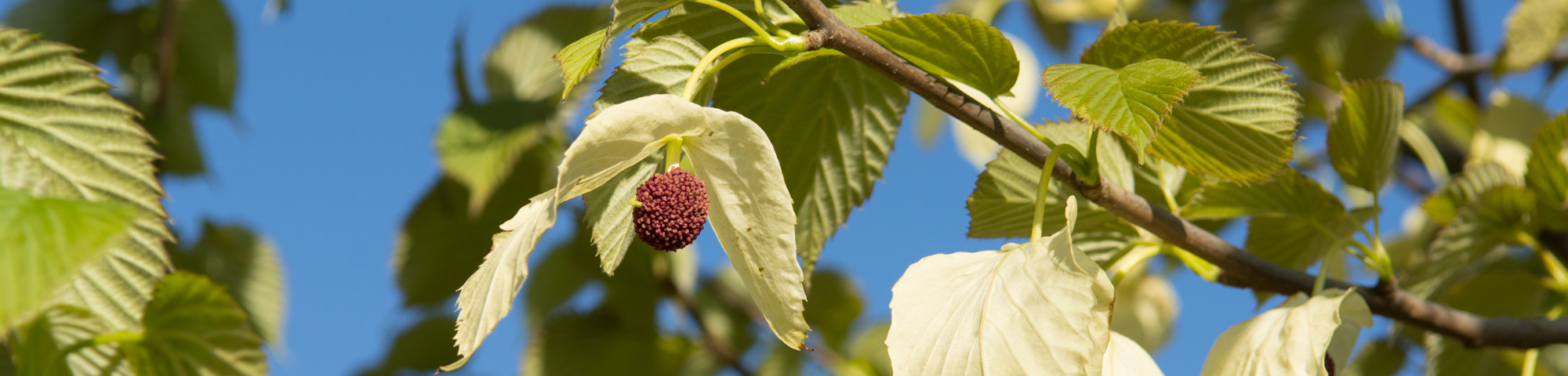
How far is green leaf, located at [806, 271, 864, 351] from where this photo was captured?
5.08ft

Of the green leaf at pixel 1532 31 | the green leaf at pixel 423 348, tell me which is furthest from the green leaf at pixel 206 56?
the green leaf at pixel 1532 31

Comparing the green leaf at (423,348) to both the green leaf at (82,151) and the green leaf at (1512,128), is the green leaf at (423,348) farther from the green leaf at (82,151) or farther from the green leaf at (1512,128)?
the green leaf at (1512,128)

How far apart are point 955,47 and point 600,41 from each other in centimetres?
16

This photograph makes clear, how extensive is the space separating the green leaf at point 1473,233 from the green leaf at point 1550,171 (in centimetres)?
1

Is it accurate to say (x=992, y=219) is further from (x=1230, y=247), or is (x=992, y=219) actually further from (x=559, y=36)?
(x=559, y=36)

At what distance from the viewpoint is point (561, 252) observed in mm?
1374

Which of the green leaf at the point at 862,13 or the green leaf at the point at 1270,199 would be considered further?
the green leaf at the point at 1270,199

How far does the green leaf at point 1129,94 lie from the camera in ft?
1.29

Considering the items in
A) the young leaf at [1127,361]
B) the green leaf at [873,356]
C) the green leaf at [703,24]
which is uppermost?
the green leaf at [703,24]

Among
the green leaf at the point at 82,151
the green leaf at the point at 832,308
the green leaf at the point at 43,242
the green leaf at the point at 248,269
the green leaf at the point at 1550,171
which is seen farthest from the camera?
the green leaf at the point at 832,308

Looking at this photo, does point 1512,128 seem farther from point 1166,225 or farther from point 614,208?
point 614,208

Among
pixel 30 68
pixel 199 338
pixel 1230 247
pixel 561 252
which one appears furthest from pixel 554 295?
pixel 1230 247

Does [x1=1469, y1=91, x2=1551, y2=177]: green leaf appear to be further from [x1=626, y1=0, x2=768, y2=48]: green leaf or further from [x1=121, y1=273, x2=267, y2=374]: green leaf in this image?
[x1=121, y1=273, x2=267, y2=374]: green leaf

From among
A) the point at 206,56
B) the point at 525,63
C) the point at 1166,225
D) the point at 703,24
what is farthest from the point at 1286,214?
the point at 206,56
